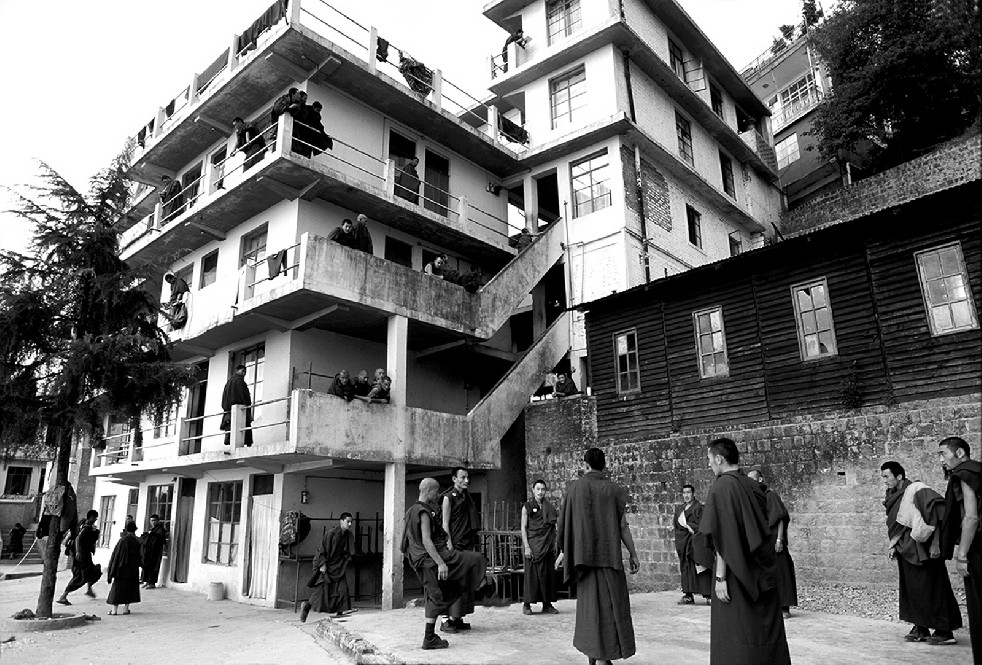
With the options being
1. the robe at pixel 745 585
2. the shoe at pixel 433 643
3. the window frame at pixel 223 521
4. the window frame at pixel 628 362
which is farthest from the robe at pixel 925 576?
the window frame at pixel 223 521

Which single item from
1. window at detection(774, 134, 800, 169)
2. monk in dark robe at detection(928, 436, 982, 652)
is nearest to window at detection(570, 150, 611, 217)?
monk in dark robe at detection(928, 436, 982, 652)

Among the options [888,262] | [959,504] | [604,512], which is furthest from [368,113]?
[959,504]

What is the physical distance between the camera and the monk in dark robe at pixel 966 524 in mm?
5914

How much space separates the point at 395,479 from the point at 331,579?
2.44 meters

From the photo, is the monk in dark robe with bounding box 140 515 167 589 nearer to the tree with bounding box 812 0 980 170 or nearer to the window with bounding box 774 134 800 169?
the tree with bounding box 812 0 980 170

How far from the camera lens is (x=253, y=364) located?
58.1ft

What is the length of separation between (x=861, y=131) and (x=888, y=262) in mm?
17405

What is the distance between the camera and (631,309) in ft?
51.5

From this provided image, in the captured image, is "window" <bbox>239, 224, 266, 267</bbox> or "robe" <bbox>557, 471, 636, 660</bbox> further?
"window" <bbox>239, 224, 266, 267</bbox>

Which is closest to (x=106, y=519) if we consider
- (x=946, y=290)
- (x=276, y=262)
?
(x=276, y=262)

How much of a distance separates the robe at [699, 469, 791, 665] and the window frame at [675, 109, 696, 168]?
1886cm

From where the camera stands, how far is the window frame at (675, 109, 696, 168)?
22750 millimetres

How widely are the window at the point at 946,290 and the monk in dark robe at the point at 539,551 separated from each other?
23.7ft

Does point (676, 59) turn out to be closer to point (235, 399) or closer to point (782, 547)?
point (235, 399)
